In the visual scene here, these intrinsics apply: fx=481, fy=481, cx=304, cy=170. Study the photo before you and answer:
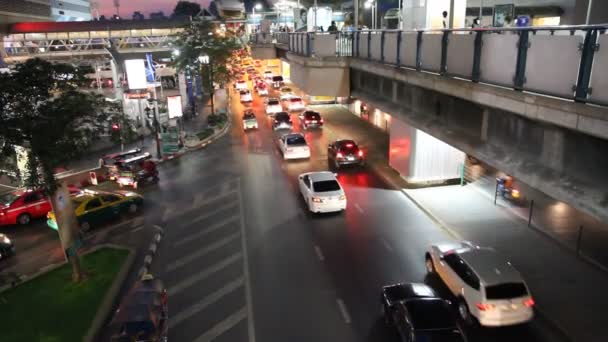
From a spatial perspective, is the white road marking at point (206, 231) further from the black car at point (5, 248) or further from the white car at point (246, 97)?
the white car at point (246, 97)

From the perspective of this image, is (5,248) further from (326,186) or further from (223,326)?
(326,186)

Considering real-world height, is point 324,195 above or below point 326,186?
below

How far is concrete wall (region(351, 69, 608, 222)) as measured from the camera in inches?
370

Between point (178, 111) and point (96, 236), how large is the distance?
757 inches

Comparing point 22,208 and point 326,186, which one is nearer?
point 326,186

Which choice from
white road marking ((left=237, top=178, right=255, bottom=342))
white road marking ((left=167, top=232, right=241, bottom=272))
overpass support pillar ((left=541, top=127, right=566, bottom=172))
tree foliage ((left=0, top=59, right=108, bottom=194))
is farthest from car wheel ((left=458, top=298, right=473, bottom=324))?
tree foliage ((left=0, top=59, right=108, bottom=194))

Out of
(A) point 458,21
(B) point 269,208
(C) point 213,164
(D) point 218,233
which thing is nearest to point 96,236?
(D) point 218,233

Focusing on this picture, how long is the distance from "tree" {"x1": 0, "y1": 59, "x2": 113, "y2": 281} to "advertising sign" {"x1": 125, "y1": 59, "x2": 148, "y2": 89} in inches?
950

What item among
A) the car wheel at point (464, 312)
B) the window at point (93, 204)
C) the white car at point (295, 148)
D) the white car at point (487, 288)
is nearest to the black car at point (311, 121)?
the white car at point (295, 148)

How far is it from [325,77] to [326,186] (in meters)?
6.71

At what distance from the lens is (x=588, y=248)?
57.1ft

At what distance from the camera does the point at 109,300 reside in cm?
1522

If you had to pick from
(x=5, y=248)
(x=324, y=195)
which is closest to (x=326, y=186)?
(x=324, y=195)

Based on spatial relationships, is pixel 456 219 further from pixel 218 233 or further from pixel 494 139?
pixel 218 233
